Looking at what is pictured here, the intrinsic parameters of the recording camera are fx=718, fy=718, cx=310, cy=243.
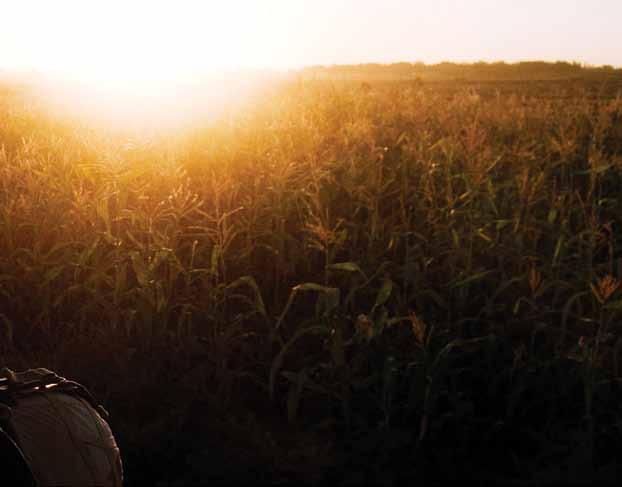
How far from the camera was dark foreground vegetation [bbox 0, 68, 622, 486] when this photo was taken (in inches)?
115

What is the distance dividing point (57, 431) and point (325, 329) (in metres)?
1.64

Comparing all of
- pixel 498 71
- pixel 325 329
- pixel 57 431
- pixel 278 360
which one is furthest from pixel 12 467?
pixel 498 71

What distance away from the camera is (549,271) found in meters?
3.67

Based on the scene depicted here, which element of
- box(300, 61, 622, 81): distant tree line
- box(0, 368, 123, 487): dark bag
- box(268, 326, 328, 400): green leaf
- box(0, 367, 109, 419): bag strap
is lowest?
box(268, 326, 328, 400): green leaf

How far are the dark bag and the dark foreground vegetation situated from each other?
99cm

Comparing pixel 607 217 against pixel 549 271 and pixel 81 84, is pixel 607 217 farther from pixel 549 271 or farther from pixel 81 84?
pixel 81 84

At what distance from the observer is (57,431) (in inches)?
69.1

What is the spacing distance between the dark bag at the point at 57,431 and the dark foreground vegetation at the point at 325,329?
3.23ft

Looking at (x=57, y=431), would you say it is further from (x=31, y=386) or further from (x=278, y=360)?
(x=278, y=360)

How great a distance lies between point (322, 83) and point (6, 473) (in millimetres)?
8866

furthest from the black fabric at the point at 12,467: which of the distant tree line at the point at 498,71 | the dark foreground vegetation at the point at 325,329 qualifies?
the distant tree line at the point at 498,71

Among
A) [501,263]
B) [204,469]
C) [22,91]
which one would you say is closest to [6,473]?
[204,469]

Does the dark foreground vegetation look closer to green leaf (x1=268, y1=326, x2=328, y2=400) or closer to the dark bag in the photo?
green leaf (x1=268, y1=326, x2=328, y2=400)

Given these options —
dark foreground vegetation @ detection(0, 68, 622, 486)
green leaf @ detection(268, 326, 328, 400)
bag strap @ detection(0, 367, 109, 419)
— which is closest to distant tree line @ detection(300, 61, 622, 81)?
dark foreground vegetation @ detection(0, 68, 622, 486)
